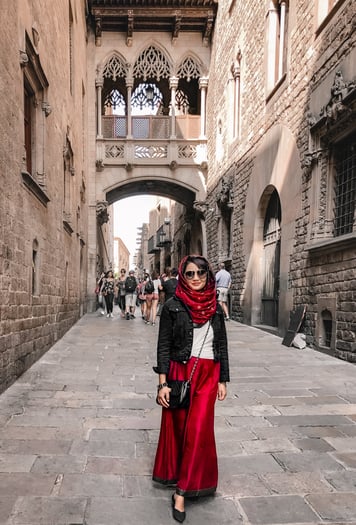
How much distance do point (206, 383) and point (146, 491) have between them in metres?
0.86

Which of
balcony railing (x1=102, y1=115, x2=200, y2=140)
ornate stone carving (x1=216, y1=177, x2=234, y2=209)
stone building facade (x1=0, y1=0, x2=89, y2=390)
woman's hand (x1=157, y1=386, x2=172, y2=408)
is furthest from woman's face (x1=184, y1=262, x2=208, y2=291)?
balcony railing (x1=102, y1=115, x2=200, y2=140)

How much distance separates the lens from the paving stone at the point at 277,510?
7.39 ft

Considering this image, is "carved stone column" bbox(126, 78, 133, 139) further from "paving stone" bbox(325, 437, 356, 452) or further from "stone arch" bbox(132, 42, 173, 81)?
"paving stone" bbox(325, 437, 356, 452)

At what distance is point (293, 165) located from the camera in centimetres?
845

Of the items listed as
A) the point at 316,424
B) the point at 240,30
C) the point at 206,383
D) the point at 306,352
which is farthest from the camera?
the point at 240,30

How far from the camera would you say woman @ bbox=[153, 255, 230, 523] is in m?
2.28

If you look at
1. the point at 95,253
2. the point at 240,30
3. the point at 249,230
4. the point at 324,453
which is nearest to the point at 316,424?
the point at 324,453

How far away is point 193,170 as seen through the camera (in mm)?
17219

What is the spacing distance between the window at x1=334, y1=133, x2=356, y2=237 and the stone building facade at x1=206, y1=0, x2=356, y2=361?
18mm

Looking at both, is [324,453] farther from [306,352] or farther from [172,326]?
[306,352]

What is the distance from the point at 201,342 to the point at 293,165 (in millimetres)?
6984

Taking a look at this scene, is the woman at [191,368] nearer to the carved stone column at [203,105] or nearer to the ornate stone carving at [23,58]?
the ornate stone carving at [23,58]

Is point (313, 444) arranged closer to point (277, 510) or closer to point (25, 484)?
point (277, 510)

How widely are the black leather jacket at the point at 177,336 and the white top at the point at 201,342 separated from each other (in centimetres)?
Answer: 3
